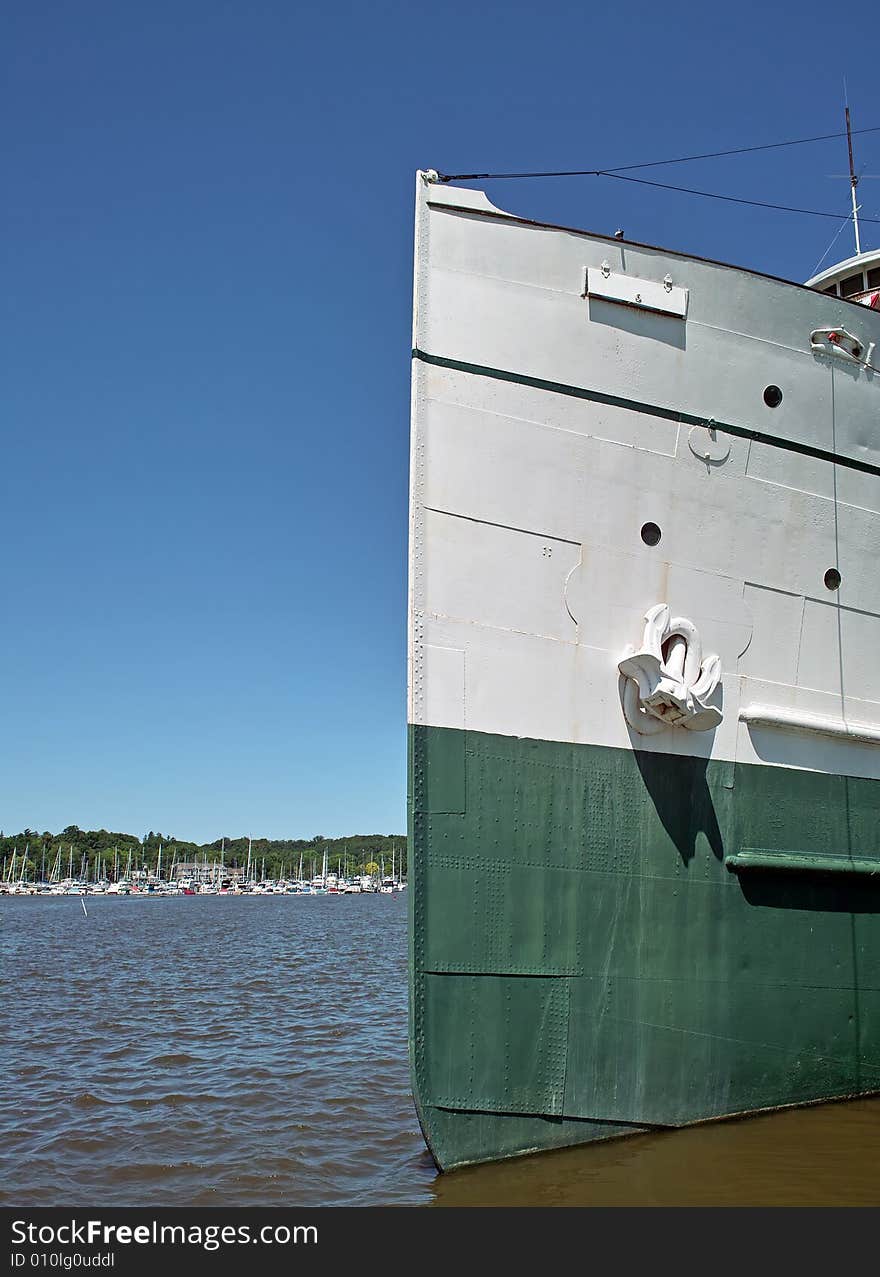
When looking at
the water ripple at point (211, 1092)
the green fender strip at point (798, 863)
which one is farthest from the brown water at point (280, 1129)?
the green fender strip at point (798, 863)

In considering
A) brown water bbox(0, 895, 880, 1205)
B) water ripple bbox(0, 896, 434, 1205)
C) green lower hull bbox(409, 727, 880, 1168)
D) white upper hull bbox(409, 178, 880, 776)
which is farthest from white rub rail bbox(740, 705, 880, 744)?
water ripple bbox(0, 896, 434, 1205)

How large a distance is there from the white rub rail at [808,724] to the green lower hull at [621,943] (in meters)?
0.34

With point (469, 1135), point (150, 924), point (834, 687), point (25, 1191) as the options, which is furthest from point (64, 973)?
point (150, 924)

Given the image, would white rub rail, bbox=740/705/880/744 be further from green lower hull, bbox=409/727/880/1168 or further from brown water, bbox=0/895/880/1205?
brown water, bbox=0/895/880/1205

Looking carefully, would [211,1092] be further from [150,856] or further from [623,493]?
[150,856]

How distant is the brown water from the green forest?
101257 millimetres

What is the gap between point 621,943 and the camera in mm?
6477

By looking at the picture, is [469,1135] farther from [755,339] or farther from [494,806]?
[755,339]

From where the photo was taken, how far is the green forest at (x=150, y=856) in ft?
407

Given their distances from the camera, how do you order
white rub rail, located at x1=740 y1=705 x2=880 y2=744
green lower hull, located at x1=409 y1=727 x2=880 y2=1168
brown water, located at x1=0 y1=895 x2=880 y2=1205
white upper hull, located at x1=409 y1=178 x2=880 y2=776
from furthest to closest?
white rub rail, located at x1=740 y1=705 x2=880 y2=744
white upper hull, located at x1=409 y1=178 x2=880 y2=776
green lower hull, located at x1=409 y1=727 x2=880 y2=1168
brown water, located at x1=0 y1=895 x2=880 y2=1205

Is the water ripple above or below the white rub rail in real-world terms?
below

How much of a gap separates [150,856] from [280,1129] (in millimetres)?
138239

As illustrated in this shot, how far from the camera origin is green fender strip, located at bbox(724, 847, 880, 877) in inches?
268

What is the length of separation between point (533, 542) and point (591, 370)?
4.55 ft
